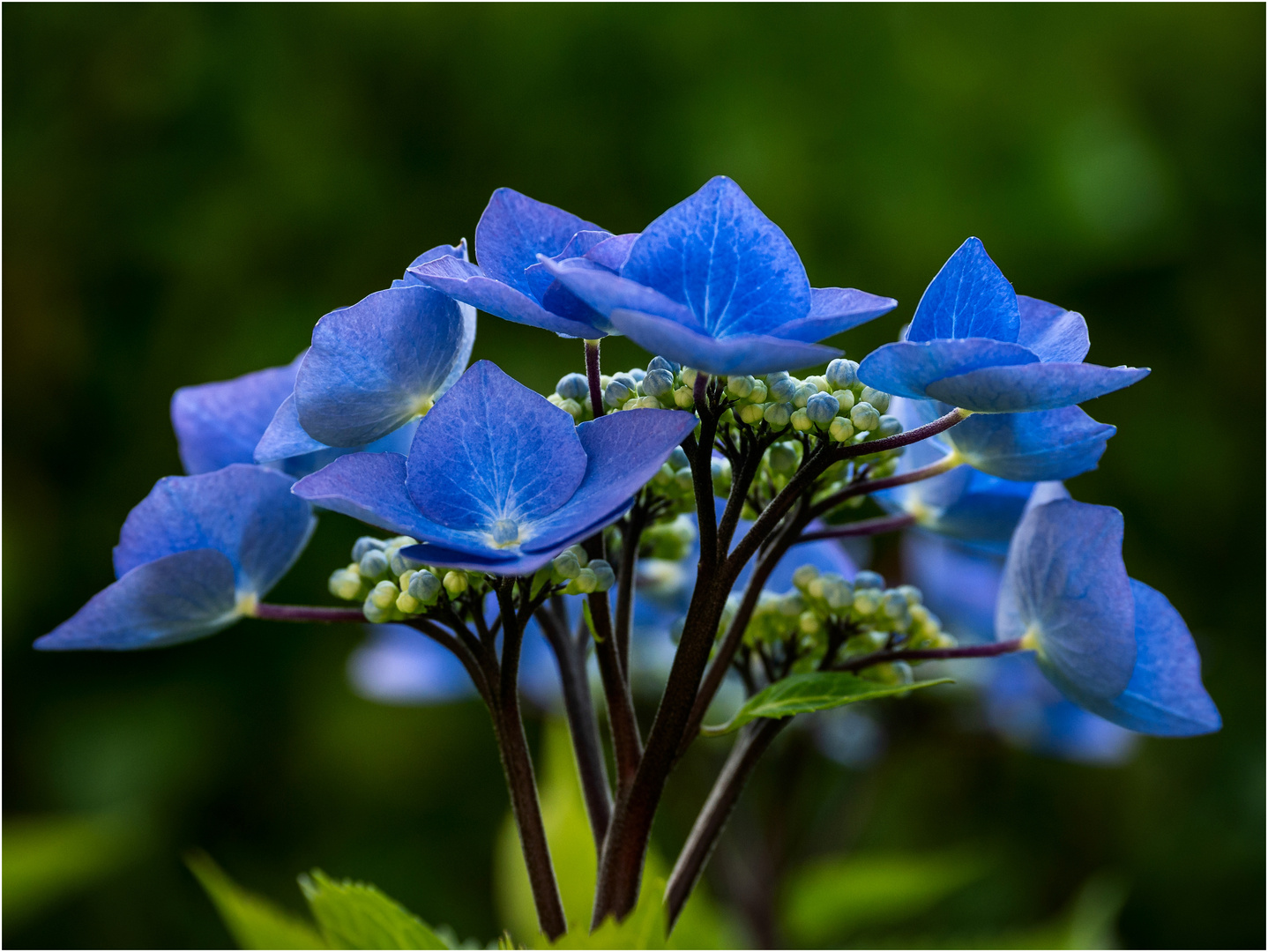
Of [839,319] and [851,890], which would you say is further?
[851,890]

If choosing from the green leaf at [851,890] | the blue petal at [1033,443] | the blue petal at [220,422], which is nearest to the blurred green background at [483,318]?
the green leaf at [851,890]

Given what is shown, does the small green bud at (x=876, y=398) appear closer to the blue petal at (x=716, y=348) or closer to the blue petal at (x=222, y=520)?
the blue petal at (x=716, y=348)

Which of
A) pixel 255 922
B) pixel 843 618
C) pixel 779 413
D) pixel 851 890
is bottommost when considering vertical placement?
pixel 851 890

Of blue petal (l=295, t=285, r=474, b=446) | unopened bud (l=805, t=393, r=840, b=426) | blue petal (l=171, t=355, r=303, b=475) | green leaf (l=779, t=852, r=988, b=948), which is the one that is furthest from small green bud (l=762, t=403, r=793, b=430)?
green leaf (l=779, t=852, r=988, b=948)

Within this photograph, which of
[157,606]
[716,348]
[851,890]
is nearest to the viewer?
[716,348]

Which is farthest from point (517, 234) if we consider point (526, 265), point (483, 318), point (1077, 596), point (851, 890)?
point (483, 318)

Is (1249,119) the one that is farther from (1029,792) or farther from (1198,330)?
(1029,792)

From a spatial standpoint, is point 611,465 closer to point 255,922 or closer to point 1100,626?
point 1100,626
